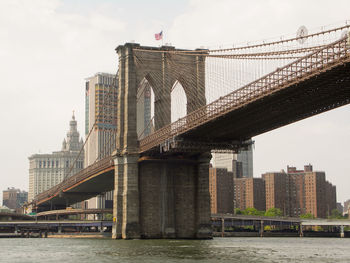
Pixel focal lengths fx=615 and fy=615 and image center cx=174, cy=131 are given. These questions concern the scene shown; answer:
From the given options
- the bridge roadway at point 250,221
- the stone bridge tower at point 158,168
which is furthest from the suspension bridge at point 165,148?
the bridge roadway at point 250,221

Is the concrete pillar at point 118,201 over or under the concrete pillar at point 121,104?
under

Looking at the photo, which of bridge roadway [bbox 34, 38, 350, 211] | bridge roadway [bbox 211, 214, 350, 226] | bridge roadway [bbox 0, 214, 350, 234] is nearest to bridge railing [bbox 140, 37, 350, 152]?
bridge roadway [bbox 34, 38, 350, 211]

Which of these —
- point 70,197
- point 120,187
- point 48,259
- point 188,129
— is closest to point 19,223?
point 70,197

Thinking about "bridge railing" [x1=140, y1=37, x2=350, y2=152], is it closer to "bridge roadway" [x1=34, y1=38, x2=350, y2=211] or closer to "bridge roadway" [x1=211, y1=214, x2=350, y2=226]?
"bridge roadway" [x1=34, y1=38, x2=350, y2=211]

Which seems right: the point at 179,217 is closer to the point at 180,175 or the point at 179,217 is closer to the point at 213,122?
the point at 180,175

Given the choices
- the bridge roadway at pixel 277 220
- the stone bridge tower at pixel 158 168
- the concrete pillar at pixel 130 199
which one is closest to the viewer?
the concrete pillar at pixel 130 199

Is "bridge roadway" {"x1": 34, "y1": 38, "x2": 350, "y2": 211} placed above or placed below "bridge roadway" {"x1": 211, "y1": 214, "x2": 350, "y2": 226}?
above

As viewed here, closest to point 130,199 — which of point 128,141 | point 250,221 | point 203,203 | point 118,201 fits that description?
point 118,201

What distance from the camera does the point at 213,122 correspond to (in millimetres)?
57156

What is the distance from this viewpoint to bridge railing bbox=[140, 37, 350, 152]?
133 feet

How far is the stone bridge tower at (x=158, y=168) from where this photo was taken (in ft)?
233

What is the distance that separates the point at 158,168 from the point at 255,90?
2665 cm

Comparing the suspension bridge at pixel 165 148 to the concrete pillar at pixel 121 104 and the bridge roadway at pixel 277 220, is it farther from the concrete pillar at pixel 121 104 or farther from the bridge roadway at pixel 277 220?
the bridge roadway at pixel 277 220

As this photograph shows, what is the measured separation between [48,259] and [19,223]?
257 feet
